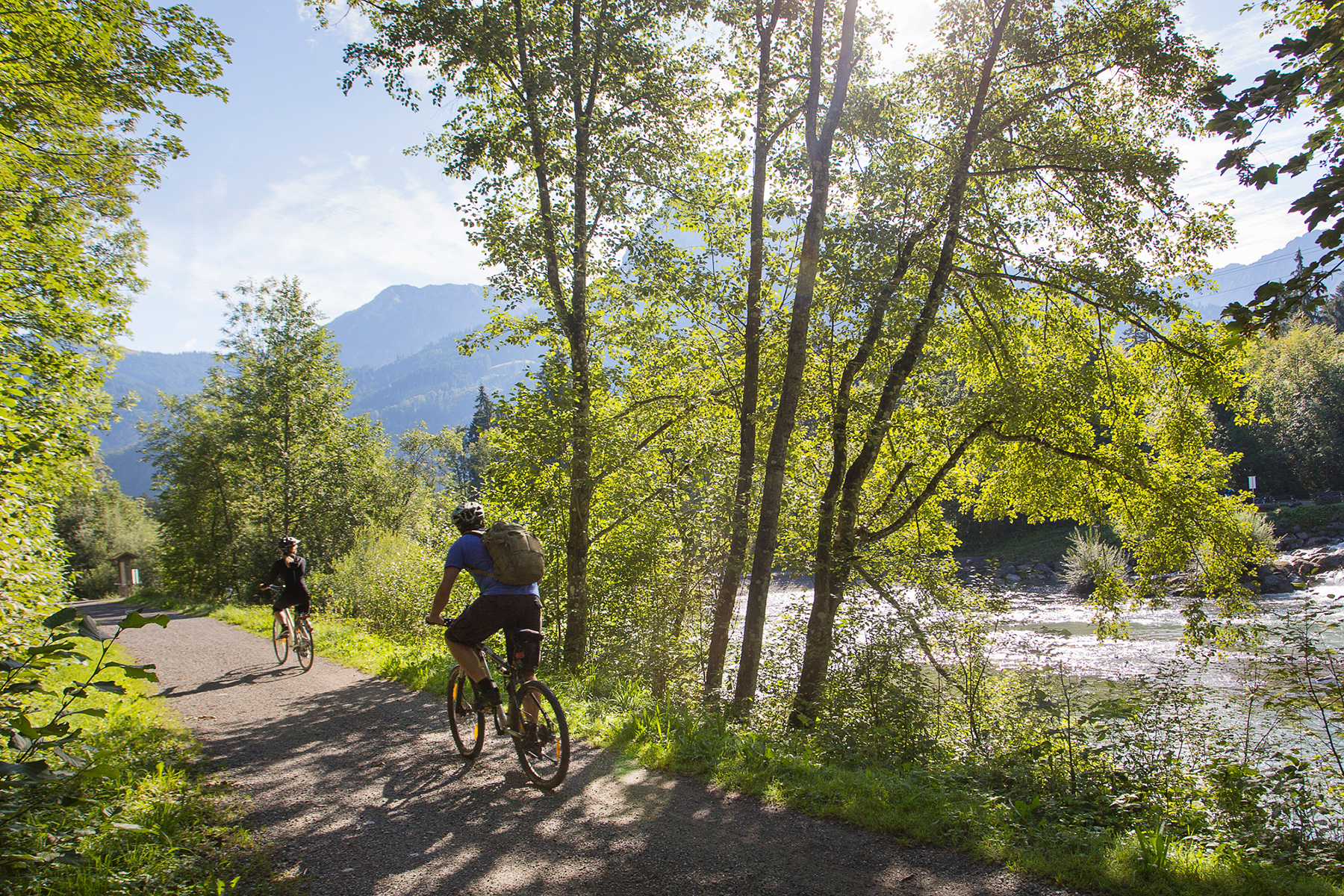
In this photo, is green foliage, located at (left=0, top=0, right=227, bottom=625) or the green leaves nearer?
the green leaves

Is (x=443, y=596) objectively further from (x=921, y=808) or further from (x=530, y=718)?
(x=921, y=808)

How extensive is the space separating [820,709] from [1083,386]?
663cm

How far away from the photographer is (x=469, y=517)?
19.0 feet

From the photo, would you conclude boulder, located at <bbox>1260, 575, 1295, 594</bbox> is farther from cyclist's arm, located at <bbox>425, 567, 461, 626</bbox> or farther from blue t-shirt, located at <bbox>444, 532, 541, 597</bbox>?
cyclist's arm, located at <bbox>425, 567, 461, 626</bbox>

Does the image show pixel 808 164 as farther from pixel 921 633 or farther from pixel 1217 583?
pixel 1217 583

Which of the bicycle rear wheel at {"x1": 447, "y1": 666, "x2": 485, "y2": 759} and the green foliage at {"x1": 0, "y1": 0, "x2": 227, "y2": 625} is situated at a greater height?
the green foliage at {"x1": 0, "y1": 0, "x2": 227, "y2": 625}

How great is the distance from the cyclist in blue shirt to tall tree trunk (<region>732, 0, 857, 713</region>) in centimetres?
490

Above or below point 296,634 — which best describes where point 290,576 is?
above

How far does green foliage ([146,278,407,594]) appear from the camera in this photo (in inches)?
1189

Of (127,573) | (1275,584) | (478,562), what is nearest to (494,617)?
(478,562)

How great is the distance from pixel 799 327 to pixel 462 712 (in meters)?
6.69

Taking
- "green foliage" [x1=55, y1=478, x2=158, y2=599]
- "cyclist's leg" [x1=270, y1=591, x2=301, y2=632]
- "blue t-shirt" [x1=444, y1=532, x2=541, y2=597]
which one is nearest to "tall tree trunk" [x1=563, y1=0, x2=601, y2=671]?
"cyclist's leg" [x1=270, y1=591, x2=301, y2=632]

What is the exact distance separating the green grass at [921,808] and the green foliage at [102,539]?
2155 inches

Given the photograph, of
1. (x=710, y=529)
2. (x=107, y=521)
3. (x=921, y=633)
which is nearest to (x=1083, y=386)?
(x=921, y=633)
